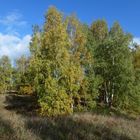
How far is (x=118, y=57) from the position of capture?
46.3m

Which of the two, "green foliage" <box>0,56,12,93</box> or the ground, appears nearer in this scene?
the ground

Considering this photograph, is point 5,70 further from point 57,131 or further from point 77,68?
point 57,131

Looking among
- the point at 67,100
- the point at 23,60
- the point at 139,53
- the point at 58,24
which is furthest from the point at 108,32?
the point at 23,60

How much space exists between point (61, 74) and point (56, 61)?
138cm

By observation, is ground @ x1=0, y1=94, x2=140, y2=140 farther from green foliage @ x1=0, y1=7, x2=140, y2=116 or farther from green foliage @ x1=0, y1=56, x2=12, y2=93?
green foliage @ x1=0, y1=56, x2=12, y2=93

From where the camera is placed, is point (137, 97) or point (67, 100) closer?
point (67, 100)

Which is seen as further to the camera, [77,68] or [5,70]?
[5,70]

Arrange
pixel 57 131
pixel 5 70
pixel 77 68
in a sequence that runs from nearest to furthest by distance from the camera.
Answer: pixel 57 131 → pixel 77 68 → pixel 5 70

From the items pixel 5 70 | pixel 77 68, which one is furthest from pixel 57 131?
pixel 5 70

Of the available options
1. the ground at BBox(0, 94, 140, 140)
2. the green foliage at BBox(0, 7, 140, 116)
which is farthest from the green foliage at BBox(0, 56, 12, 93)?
the ground at BBox(0, 94, 140, 140)

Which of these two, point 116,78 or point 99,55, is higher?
point 99,55

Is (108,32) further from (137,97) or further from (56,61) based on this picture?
(56,61)

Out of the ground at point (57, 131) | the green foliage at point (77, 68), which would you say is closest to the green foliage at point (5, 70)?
the green foliage at point (77, 68)

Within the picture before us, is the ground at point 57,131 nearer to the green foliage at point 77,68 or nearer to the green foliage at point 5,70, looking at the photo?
the green foliage at point 77,68
